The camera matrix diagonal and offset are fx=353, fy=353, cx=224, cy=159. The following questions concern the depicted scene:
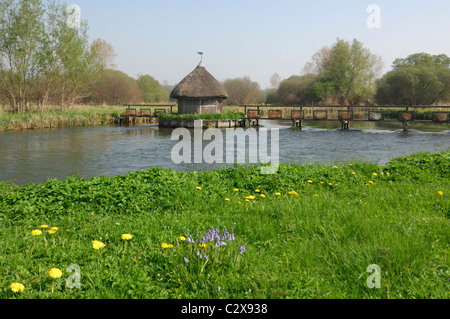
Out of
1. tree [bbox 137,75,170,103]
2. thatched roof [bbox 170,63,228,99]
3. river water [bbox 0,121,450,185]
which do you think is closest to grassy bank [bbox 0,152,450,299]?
river water [bbox 0,121,450,185]

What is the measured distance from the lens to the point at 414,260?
326cm

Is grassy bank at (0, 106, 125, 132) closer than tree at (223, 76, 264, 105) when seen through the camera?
Yes

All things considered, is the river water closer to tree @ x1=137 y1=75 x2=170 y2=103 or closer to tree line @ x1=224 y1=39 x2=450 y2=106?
tree line @ x1=224 y1=39 x2=450 y2=106

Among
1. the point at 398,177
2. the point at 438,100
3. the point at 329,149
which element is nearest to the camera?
the point at 398,177

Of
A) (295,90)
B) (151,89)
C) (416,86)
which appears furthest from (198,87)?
(151,89)

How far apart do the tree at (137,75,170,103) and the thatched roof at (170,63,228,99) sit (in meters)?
35.3

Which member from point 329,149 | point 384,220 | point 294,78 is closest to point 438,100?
point 294,78

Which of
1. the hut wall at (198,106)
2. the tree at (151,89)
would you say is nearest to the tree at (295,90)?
the tree at (151,89)

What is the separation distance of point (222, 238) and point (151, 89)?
7152cm

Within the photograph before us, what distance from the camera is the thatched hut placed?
111 ft

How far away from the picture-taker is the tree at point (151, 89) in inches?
2759
